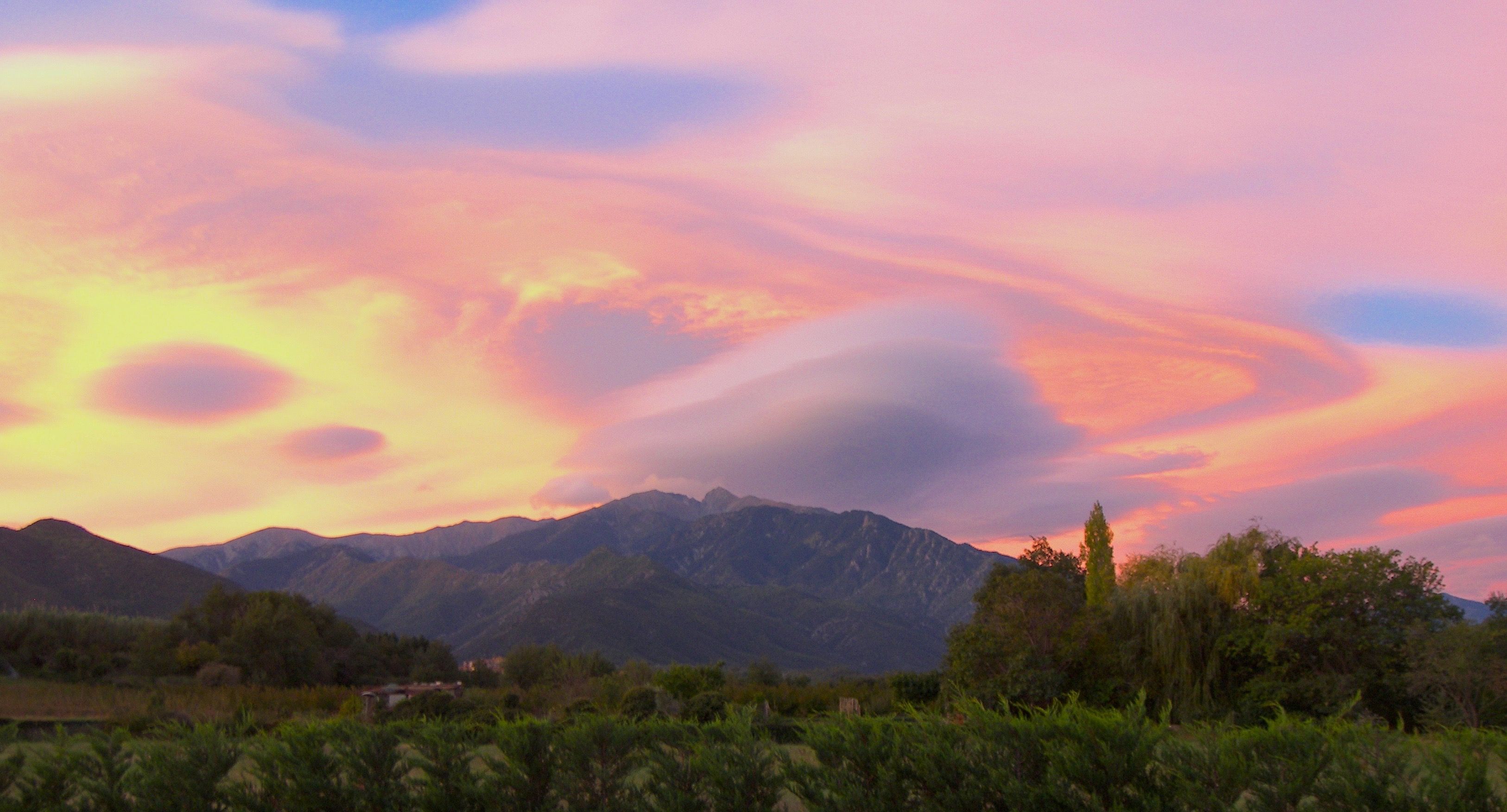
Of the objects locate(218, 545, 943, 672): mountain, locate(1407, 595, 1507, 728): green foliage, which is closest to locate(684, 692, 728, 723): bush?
locate(1407, 595, 1507, 728): green foliage

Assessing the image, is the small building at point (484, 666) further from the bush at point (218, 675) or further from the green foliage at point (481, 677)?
the bush at point (218, 675)

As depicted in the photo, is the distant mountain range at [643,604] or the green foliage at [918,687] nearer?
the green foliage at [918,687]

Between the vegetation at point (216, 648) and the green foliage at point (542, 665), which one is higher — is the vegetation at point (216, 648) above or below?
above

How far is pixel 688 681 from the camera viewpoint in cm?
3669

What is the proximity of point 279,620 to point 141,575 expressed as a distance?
161 feet

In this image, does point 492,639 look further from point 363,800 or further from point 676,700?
point 363,800

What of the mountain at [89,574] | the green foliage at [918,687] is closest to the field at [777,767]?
the green foliage at [918,687]

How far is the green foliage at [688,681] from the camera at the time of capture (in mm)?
36000

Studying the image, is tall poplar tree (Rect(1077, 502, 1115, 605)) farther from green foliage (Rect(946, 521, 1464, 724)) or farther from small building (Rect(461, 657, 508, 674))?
small building (Rect(461, 657, 508, 674))

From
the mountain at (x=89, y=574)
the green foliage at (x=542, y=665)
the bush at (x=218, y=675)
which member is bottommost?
the green foliage at (x=542, y=665)

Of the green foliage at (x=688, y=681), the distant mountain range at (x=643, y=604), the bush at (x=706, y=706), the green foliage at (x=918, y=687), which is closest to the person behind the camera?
the bush at (x=706, y=706)

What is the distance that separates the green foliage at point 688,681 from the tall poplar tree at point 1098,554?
67.5ft

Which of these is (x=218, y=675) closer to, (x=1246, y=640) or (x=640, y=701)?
(x=640, y=701)


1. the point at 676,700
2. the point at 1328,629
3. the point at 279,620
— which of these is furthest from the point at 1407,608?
the point at 279,620
